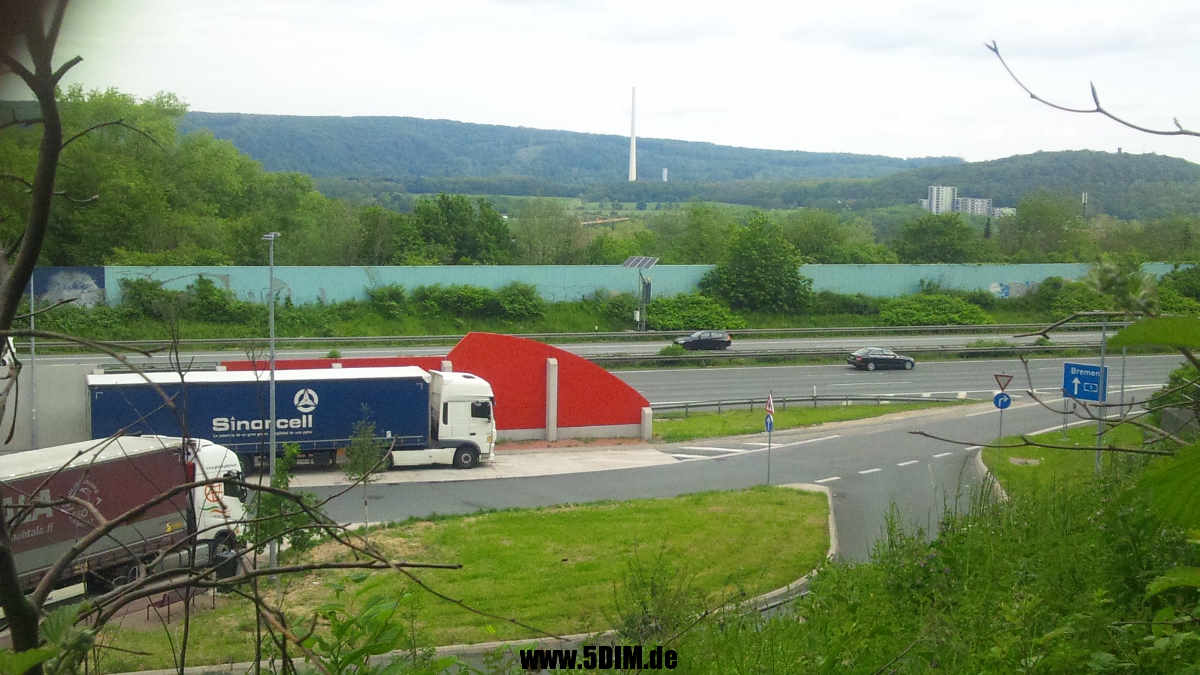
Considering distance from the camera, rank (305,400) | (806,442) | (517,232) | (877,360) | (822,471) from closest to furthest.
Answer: (305,400), (822,471), (806,442), (877,360), (517,232)

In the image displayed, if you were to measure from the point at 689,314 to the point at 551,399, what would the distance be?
17.6m

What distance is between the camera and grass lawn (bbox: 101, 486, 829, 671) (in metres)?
10.3

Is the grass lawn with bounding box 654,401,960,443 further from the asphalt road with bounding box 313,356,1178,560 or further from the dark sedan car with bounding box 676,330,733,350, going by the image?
the dark sedan car with bounding box 676,330,733,350

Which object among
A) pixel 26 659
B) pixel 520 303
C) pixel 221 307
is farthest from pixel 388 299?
pixel 26 659

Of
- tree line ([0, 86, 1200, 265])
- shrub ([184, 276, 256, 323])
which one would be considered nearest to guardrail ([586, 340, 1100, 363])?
tree line ([0, 86, 1200, 265])

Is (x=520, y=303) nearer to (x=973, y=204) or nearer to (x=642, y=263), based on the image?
(x=642, y=263)

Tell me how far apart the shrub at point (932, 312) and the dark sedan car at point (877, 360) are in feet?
25.7

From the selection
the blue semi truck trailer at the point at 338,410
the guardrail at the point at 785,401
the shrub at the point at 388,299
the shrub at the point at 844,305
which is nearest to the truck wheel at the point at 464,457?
the blue semi truck trailer at the point at 338,410

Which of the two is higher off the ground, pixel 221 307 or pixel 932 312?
pixel 221 307

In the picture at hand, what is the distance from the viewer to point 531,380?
2561cm

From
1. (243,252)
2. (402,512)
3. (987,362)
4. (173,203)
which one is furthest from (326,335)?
(987,362)

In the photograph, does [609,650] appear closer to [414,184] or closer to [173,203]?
[173,203]

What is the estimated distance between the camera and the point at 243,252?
3900cm

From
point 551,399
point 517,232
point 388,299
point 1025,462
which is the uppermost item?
A: point 517,232
